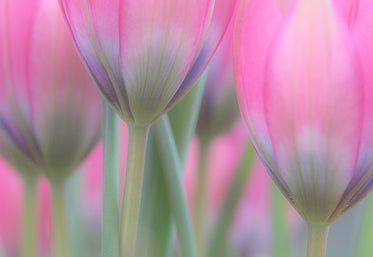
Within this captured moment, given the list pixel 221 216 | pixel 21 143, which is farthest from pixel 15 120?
pixel 221 216

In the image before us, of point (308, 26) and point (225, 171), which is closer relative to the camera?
point (308, 26)

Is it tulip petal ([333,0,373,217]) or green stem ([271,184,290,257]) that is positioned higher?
tulip petal ([333,0,373,217])

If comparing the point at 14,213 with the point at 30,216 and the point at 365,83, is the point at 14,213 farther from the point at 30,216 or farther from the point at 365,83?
the point at 365,83

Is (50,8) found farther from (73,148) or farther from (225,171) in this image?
(225,171)

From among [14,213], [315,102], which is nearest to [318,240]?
[315,102]

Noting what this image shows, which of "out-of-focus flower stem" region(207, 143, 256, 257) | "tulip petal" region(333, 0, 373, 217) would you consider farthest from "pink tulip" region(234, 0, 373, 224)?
"out-of-focus flower stem" region(207, 143, 256, 257)

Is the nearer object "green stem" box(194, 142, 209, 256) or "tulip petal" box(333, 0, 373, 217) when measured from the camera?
"tulip petal" box(333, 0, 373, 217)

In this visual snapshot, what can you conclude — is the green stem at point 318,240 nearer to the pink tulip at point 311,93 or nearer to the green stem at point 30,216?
the pink tulip at point 311,93

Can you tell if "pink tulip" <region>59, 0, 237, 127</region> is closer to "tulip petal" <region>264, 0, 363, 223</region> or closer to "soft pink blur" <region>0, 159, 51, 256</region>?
"tulip petal" <region>264, 0, 363, 223</region>
